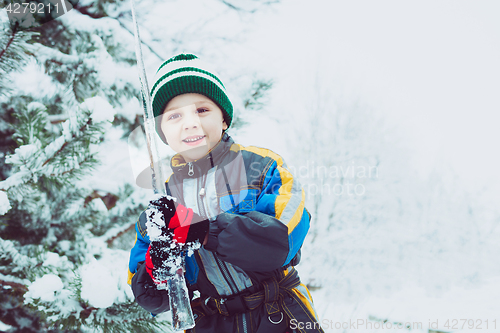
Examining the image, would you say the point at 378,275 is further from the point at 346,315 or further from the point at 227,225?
the point at 227,225

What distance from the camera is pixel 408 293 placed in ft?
10.4

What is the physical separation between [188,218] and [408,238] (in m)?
4.32

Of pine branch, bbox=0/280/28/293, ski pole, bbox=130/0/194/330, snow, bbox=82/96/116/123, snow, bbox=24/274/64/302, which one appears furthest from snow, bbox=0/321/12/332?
ski pole, bbox=130/0/194/330

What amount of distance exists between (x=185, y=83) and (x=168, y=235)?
493 mm

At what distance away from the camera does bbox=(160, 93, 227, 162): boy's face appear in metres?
0.80

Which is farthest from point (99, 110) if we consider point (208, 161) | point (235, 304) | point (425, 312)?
point (425, 312)

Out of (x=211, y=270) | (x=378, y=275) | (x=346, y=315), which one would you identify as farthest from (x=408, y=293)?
(x=211, y=270)

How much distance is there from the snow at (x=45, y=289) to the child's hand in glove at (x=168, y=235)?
2.07 feet

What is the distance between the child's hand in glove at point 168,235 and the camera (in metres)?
0.63

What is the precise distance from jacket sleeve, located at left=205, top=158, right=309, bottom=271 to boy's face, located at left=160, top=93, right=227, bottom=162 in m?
0.27

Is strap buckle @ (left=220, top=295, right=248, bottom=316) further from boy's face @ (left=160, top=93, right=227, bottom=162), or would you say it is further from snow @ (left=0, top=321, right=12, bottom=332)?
snow @ (left=0, top=321, right=12, bottom=332)

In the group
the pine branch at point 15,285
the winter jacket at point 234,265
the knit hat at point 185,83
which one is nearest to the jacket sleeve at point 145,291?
the winter jacket at point 234,265

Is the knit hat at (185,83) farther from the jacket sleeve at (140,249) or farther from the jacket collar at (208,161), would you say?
the jacket sleeve at (140,249)

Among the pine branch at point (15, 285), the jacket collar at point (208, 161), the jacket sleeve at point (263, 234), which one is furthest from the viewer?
the pine branch at point (15, 285)
